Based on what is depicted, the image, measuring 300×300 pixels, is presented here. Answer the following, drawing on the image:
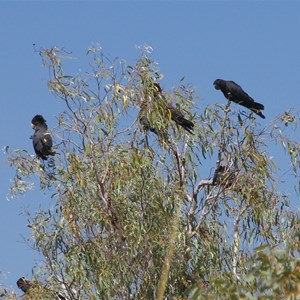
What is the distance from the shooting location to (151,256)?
40.1ft

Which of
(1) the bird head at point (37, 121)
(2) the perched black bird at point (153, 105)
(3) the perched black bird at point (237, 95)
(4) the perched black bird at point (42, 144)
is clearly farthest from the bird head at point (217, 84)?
(4) the perched black bird at point (42, 144)

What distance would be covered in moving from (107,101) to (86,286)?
221 cm

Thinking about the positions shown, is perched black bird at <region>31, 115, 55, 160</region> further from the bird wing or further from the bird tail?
the bird tail

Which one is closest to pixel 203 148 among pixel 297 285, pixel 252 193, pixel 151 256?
pixel 252 193

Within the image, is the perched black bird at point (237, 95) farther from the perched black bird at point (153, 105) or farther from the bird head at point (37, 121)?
the bird head at point (37, 121)

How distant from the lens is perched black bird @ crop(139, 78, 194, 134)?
13148 millimetres

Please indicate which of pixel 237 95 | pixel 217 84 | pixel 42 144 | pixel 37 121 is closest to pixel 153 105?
pixel 237 95

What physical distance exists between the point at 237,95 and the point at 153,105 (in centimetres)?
127

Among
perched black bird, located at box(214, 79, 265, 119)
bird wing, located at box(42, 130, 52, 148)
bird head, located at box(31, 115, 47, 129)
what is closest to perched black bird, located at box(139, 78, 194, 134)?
perched black bird, located at box(214, 79, 265, 119)

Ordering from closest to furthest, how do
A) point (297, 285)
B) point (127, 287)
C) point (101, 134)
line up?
point (297, 285)
point (127, 287)
point (101, 134)

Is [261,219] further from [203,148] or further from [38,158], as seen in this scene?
[38,158]

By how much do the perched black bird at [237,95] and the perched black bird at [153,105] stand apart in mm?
716

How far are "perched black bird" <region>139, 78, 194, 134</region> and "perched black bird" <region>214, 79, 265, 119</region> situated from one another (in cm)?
72

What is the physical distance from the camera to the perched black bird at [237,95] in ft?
44.7
